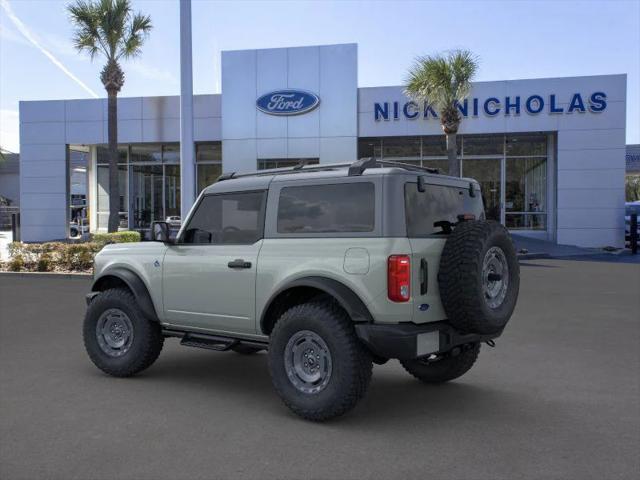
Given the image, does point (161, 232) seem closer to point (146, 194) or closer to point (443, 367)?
point (443, 367)

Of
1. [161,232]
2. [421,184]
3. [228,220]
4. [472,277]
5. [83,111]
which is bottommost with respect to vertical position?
[472,277]

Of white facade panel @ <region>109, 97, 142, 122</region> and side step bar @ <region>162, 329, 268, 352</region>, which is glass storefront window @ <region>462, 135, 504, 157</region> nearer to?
white facade panel @ <region>109, 97, 142, 122</region>

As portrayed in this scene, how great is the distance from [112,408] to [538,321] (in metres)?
6.40

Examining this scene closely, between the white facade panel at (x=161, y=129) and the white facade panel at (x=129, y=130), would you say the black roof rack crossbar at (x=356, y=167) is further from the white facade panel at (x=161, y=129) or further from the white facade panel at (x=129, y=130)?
the white facade panel at (x=129, y=130)

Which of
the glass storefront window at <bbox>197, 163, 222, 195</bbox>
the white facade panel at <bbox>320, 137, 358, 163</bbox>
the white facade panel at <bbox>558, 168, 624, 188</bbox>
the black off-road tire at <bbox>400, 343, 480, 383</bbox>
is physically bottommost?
the black off-road tire at <bbox>400, 343, 480, 383</bbox>

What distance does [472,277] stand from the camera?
15.4ft

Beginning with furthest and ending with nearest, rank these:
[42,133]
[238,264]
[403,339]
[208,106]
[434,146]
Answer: [42,133] → [434,146] → [208,106] → [238,264] → [403,339]

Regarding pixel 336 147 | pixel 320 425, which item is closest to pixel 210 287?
pixel 320 425

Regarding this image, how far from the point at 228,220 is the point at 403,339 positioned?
2105 mm

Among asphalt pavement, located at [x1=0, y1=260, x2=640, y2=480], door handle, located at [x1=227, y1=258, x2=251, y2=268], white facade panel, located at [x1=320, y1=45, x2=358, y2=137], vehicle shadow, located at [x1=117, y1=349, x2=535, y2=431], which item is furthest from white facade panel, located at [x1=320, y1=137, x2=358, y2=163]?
door handle, located at [x1=227, y1=258, x2=251, y2=268]

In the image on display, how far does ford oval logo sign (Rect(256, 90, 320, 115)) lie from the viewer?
1032 inches

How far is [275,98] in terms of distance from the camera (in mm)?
26438

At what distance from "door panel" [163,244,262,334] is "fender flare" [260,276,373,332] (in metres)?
0.60

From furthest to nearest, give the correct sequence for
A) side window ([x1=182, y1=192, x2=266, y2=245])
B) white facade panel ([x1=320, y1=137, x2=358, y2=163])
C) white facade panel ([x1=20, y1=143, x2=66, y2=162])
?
white facade panel ([x1=20, y1=143, x2=66, y2=162]) → white facade panel ([x1=320, y1=137, x2=358, y2=163]) → side window ([x1=182, y1=192, x2=266, y2=245])
